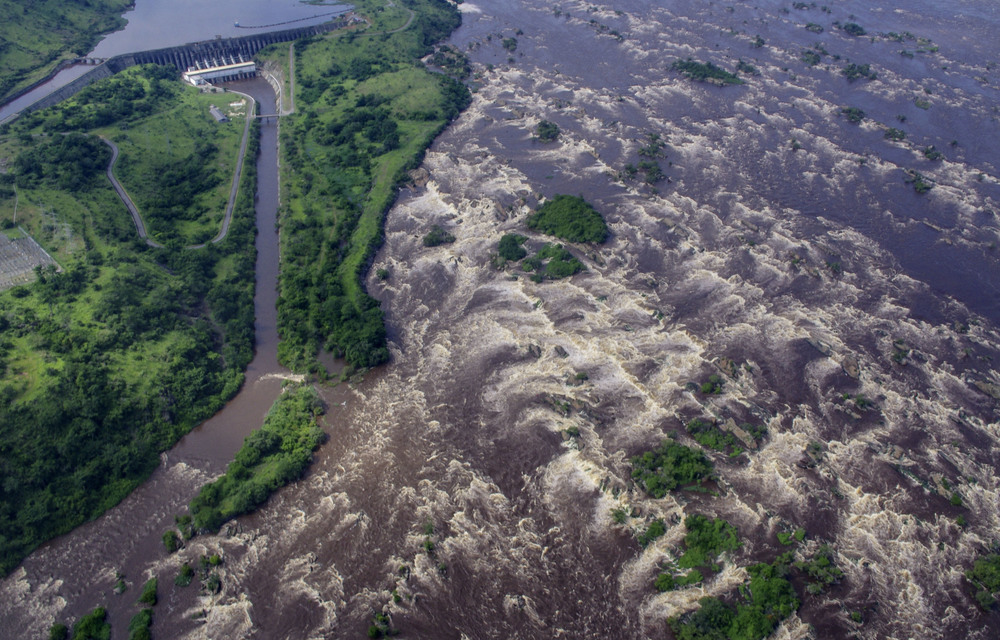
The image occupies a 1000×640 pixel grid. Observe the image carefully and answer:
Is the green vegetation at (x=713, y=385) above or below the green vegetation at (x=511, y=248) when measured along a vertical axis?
above

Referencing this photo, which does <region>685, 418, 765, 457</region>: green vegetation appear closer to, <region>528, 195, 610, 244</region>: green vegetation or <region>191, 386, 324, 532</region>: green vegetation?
<region>528, 195, 610, 244</region>: green vegetation

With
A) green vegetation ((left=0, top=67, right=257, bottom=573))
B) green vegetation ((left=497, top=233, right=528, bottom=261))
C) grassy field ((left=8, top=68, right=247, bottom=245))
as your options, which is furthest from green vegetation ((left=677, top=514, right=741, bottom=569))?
grassy field ((left=8, top=68, right=247, bottom=245))

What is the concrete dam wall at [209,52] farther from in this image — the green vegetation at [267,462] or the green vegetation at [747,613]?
the green vegetation at [747,613]

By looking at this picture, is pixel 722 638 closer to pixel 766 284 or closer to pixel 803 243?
pixel 766 284

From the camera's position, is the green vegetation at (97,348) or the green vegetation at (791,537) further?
the green vegetation at (97,348)

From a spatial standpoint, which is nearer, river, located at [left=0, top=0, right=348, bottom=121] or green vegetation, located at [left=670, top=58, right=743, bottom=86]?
green vegetation, located at [left=670, top=58, right=743, bottom=86]

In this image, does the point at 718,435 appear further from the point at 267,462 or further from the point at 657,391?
the point at 267,462

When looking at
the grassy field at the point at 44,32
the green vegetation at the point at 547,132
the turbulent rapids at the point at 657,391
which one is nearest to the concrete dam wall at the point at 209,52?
the grassy field at the point at 44,32
